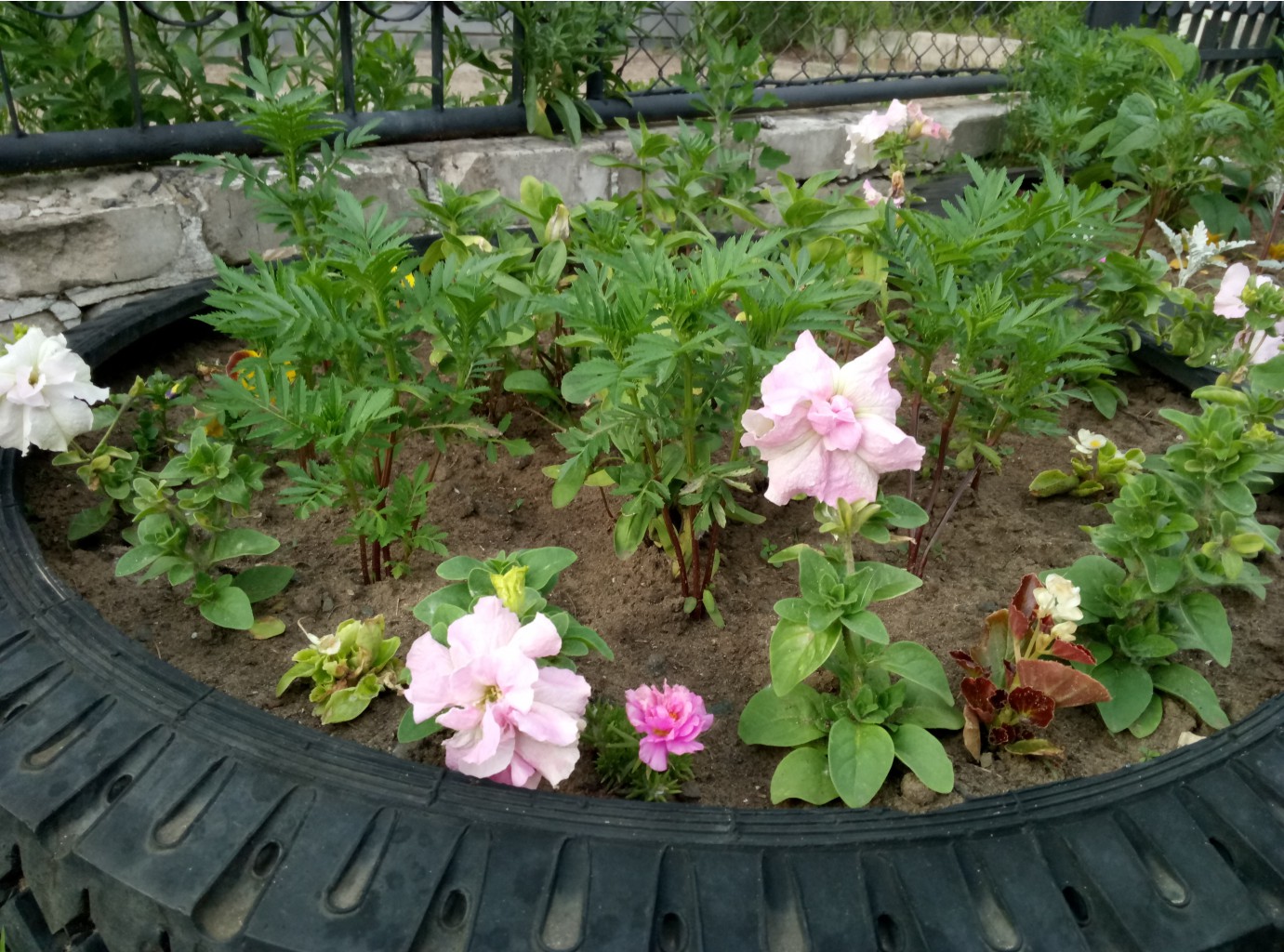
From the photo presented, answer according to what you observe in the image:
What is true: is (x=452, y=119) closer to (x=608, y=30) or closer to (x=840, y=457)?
(x=608, y=30)

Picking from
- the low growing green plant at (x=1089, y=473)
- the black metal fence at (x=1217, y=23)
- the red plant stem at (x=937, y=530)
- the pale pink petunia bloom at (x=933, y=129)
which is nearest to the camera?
the red plant stem at (x=937, y=530)

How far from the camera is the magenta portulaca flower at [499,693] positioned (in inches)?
38.9

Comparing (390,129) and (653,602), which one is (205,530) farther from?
(390,129)

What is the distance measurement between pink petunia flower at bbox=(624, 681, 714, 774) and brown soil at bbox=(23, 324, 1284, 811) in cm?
10

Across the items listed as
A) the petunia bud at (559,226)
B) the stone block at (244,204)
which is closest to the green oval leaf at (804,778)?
the petunia bud at (559,226)

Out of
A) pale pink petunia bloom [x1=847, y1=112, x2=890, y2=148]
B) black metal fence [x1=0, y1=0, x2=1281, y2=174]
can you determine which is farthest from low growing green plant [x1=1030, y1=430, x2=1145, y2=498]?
black metal fence [x1=0, y1=0, x2=1281, y2=174]

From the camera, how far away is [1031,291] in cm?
171

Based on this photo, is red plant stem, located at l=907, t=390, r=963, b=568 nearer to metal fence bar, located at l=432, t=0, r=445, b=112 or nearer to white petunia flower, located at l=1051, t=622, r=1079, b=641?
white petunia flower, located at l=1051, t=622, r=1079, b=641

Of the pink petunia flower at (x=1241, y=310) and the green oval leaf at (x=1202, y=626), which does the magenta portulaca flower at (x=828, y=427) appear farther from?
the pink petunia flower at (x=1241, y=310)

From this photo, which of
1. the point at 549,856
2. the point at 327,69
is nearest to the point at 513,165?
the point at 327,69

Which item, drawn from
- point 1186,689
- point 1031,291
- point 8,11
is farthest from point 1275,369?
point 8,11

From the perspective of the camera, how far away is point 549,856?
3.09 feet

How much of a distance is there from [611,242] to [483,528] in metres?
0.53

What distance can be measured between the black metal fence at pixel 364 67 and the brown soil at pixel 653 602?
2.53ft
